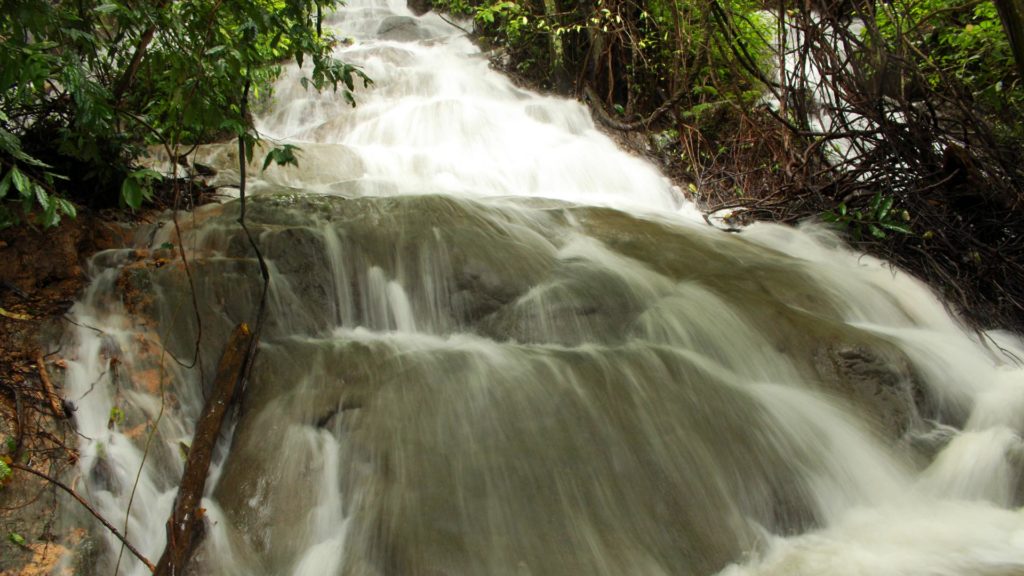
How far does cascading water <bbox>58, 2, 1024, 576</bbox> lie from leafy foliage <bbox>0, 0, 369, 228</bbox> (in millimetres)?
595

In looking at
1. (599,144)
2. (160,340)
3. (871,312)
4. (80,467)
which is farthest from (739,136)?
(80,467)

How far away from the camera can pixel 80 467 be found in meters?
2.27

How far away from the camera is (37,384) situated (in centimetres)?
241

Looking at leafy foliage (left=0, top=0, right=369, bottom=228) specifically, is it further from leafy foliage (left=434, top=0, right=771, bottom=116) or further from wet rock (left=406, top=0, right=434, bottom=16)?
wet rock (left=406, top=0, right=434, bottom=16)

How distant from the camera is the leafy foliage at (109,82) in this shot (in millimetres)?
2205

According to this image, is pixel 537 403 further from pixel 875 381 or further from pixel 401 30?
pixel 401 30

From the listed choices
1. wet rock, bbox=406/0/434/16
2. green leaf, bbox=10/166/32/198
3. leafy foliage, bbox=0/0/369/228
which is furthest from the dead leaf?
wet rock, bbox=406/0/434/16

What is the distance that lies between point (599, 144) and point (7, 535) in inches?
279

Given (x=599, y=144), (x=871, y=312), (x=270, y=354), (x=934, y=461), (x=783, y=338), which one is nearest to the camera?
(x=934, y=461)

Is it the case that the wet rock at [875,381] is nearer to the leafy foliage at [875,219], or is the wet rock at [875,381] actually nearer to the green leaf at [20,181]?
the leafy foliage at [875,219]

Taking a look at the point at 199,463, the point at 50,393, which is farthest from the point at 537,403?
the point at 50,393

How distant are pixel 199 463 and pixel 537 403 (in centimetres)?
151

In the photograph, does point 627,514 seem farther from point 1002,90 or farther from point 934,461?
point 1002,90

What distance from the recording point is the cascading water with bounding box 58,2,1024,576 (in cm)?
226
